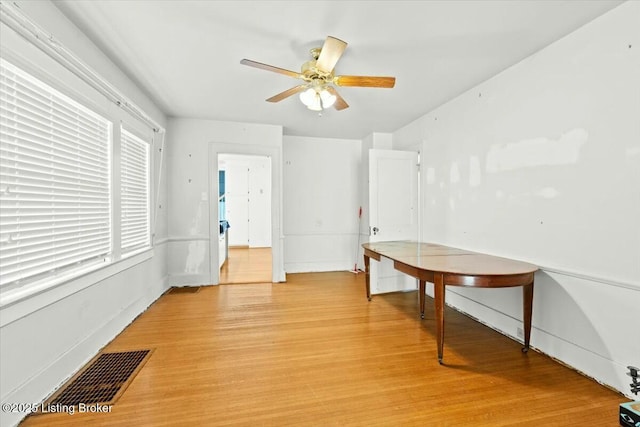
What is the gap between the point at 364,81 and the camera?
2.38 m

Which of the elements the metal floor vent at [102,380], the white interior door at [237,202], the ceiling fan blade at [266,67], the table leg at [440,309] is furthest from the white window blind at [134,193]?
the white interior door at [237,202]

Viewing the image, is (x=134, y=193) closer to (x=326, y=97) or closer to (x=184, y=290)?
(x=184, y=290)

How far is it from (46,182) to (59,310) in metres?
0.86

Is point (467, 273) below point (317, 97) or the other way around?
below

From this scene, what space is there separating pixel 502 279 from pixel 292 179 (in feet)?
12.8

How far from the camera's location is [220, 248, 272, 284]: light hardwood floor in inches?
191

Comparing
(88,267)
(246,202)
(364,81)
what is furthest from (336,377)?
(246,202)

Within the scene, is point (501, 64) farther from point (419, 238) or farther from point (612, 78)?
point (419, 238)

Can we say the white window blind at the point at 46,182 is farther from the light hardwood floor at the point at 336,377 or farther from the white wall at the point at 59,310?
the light hardwood floor at the point at 336,377

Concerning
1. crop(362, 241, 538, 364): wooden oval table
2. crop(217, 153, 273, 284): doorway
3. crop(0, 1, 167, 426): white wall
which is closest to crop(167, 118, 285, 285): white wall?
crop(0, 1, 167, 426): white wall

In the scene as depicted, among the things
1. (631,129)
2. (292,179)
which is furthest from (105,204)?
(631,129)

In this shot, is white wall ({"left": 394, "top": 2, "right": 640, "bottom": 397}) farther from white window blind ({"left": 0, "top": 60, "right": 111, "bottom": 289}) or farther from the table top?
white window blind ({"left": 0, "top": 60, "right": 111, "bottom": 289})

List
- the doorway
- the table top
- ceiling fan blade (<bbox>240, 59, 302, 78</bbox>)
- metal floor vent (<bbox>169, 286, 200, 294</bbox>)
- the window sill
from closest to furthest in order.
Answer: the window sill, ceiling fan blade (<bbox>240, 59, 302, 78</bbox>), the table top, metal floor vent (<bbox>169, 286, 200, 294</bbox>), the doorway

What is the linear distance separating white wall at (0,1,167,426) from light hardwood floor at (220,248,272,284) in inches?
77.4
